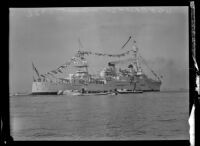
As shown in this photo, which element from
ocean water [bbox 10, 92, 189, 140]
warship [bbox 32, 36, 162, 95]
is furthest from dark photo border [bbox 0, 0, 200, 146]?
warship [bbox 32, 36, 162, 95]

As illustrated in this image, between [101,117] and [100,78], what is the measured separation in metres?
0.39

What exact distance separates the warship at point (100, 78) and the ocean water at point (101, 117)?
8 centimetres

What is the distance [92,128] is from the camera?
2.90 metres

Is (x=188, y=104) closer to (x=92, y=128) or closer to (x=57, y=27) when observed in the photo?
(x=92, y=128)

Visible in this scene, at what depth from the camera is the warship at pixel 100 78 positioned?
9.68 feet

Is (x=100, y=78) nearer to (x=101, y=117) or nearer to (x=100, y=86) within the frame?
(x=100, y=86)

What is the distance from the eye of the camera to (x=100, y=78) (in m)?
2.98

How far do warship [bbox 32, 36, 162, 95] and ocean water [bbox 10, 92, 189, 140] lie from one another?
81 millimetres
